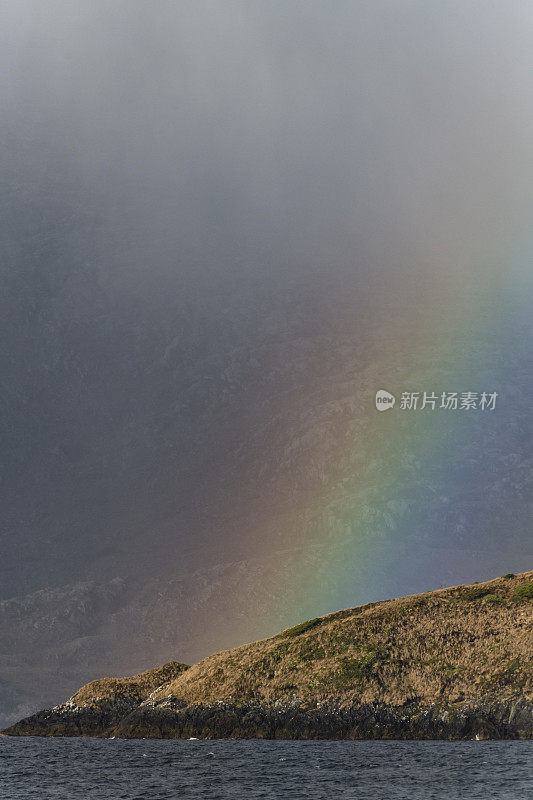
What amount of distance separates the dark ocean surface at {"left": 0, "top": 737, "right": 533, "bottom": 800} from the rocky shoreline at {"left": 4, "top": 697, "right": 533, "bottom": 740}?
448 cm

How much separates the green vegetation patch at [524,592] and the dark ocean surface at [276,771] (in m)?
31.3

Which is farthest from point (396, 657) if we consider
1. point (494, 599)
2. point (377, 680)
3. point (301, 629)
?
point (301, 629)

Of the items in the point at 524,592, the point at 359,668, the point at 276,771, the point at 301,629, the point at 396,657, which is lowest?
the point at 276,771

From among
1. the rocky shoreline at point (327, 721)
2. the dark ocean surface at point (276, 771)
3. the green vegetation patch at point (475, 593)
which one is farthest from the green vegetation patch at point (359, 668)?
the green vegetation patch at point (475, 593)

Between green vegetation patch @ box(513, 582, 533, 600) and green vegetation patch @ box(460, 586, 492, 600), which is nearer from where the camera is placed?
green vegetation patch @ box(513, 582, 533, 600)

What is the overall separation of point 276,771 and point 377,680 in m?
37.3

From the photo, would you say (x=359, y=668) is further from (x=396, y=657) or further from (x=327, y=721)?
(x=327, y=721)

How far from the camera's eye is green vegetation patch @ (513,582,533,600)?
485ft

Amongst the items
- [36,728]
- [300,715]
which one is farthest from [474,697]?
[36,728]

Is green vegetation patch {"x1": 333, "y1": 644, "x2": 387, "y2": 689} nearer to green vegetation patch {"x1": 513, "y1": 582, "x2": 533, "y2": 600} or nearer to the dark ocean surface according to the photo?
the dark ocean surface

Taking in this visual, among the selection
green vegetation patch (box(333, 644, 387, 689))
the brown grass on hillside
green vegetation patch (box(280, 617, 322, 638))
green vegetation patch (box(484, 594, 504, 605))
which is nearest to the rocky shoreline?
the brown grass on hillside

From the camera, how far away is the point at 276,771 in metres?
103

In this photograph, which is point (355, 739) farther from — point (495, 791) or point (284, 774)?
point (495, 791)

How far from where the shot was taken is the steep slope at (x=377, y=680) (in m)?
131
